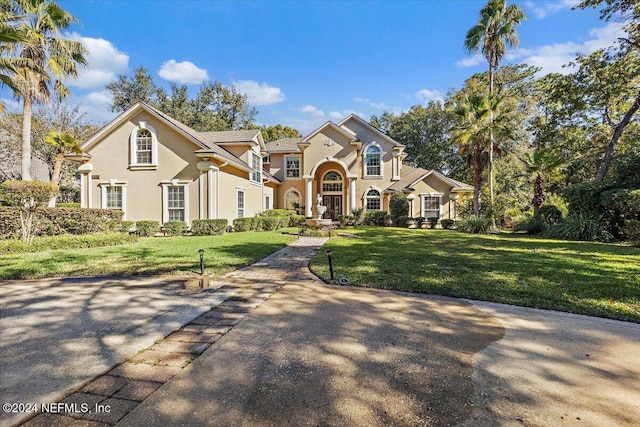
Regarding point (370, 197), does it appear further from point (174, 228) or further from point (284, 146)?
point (174, 228)

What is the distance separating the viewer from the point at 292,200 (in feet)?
87.4

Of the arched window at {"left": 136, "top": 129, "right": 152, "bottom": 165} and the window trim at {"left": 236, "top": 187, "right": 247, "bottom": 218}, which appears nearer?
the arched window at {"left": 136, "top": 129, "right": 152, "bottom": 165}

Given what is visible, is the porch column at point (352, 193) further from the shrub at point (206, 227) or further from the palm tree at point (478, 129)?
the shrub at point (206, 227)

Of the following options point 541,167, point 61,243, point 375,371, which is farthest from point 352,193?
point 375,371

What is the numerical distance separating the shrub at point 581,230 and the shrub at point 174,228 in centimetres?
1869

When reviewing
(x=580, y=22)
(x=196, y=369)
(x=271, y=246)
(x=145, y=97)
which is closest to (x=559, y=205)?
(x=580, y=22)

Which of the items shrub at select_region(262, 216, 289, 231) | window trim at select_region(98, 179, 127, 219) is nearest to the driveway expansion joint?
shrub at select_region(262, 216, 289, 231)

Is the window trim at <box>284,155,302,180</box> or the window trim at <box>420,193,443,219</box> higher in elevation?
the window trim at <box>284,155,302,180</box>

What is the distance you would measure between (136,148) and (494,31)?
2324 cm

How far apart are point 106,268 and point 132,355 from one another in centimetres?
542

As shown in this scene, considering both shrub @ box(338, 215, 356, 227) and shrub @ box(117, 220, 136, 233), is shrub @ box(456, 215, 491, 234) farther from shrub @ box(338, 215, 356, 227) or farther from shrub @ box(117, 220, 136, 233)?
shrub @ box(117, 220, 136, 233)

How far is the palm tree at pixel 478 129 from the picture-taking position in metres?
17.5

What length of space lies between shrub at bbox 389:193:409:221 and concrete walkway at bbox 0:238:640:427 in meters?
18.0

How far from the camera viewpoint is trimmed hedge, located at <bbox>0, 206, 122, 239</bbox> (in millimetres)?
11242
